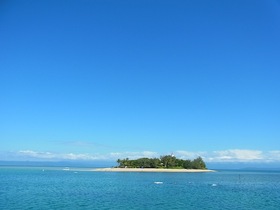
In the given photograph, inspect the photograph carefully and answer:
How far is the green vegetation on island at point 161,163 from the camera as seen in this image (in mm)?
154750

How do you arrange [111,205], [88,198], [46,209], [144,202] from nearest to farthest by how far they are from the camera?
[46,209] < [111,205] < [144,202] < [88,198]

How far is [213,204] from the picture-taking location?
39.9 meters

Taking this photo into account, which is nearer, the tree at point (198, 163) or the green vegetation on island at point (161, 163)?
the green vegetation on island at point (161, 163)

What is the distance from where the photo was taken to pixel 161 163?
155125 mm

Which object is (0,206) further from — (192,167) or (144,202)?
(192,167)

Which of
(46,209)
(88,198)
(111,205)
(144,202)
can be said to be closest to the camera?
(46,209)

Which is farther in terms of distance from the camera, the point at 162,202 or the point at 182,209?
the point at 162,202

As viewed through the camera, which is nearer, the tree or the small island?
the small island

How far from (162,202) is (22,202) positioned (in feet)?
51.3

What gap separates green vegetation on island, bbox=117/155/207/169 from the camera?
154750 mm

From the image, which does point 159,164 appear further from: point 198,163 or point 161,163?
point 198,163

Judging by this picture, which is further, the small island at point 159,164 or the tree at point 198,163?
the tree at point 198,163

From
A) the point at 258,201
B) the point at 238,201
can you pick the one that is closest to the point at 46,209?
the point at 238,201

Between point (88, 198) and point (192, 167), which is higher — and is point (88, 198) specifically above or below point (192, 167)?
below
